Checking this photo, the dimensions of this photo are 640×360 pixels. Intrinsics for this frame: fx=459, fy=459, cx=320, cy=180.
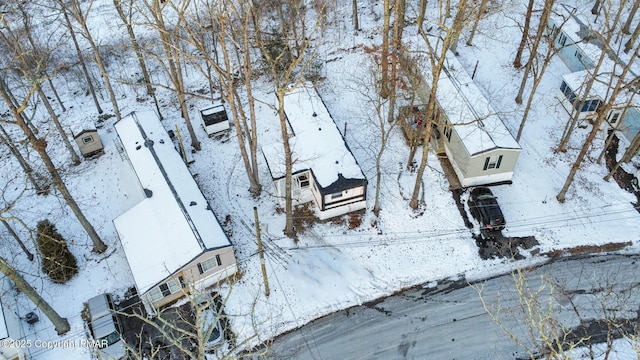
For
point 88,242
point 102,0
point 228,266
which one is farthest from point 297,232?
point 102,0

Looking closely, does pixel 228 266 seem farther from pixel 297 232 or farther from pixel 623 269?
pixel 623 269

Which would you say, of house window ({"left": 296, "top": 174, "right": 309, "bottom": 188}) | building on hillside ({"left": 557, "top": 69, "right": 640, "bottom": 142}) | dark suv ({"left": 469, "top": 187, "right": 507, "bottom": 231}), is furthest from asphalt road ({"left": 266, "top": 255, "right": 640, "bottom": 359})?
building on hillside ({"left": 557, "top": 69, "right": 640, "bottom": 142})

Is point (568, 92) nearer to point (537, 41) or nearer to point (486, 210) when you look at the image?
point (537, 41)

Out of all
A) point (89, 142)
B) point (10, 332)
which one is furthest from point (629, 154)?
point (10, 332)

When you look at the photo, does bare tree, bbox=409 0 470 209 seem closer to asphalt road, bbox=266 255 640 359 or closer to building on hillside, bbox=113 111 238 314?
asphalt road, bbox=266 255 640 359

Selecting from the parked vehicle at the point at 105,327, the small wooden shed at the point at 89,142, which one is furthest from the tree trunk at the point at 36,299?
the small wooden shed at the point at 89,142
